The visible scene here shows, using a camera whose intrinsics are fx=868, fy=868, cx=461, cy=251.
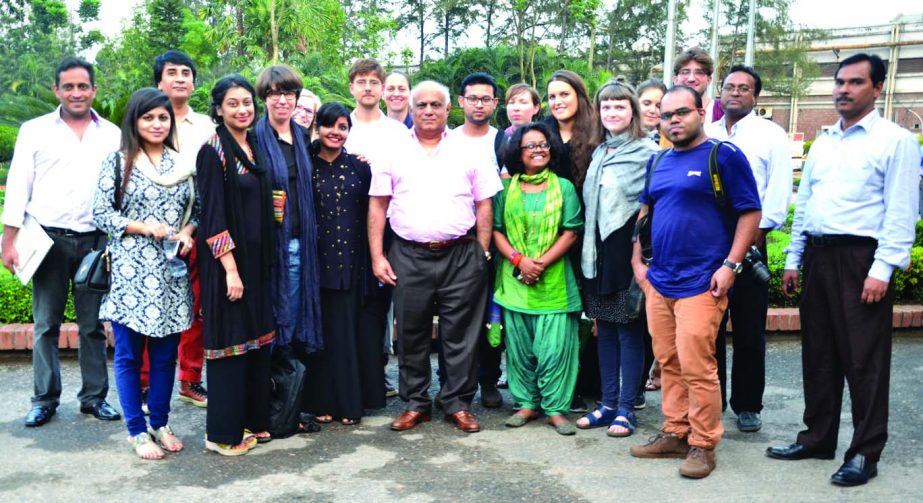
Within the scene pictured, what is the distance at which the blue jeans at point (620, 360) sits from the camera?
15.9 feet

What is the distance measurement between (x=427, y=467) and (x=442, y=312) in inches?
39.8

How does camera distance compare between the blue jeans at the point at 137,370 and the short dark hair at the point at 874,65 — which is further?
the blue jeans at the point at 137,370

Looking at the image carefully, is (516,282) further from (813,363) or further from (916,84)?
(916,84)

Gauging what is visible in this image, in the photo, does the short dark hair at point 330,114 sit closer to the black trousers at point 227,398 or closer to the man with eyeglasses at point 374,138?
the man with eyeglasses at point 374,138

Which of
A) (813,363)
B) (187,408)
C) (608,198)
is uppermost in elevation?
(608,198)

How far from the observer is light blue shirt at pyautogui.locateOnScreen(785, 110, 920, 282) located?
392cm

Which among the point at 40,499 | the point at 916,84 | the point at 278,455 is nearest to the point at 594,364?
the point at 278,455

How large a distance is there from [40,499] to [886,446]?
4.14 metres

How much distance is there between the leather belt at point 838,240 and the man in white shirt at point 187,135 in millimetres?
3307

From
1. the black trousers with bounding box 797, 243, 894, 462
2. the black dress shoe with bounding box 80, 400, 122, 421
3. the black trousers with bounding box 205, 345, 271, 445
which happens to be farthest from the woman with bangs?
the black dress shoe with bounding box 80, 400, 122, 421

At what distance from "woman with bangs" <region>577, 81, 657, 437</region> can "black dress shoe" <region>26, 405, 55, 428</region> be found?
3019 millimetres

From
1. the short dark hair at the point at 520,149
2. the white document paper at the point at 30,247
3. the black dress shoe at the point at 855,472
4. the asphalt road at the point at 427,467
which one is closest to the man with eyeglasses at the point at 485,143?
the asphalt road at the point at 427,467

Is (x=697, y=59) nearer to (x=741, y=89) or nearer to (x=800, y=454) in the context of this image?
(x=741, y=89)

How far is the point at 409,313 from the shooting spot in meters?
4.94
